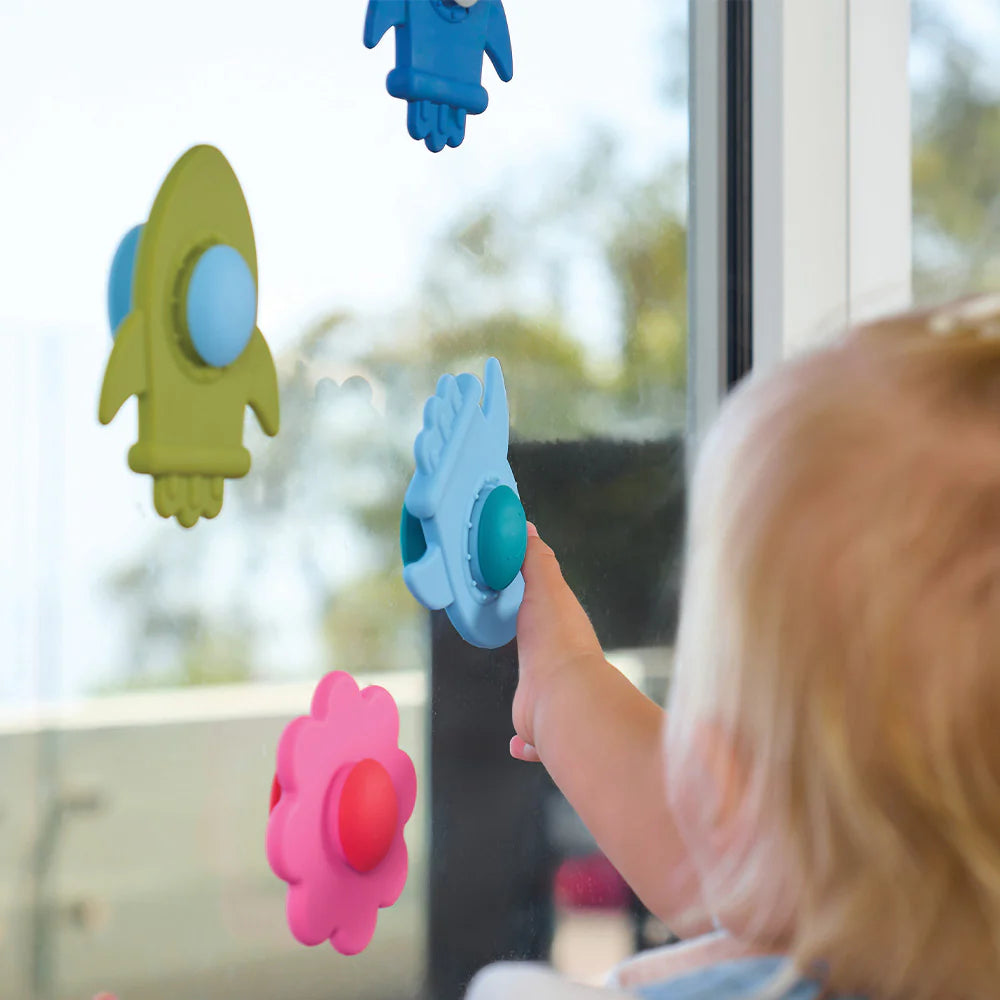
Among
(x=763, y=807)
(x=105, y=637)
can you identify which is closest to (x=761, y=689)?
(x=763, y=807)

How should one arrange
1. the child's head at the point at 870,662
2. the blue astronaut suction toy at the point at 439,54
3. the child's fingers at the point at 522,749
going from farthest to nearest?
1. the child's fingers at the point at 522,749
2. the blue astronaut suction toy at the point at 439,54
3. the child's head at the point at 870,662

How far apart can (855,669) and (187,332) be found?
231 millimetres

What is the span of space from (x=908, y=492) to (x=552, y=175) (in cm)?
34

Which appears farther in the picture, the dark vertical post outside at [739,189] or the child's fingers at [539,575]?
the dark vertical post outside at [739,189]

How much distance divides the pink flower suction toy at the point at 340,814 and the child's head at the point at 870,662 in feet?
0.46

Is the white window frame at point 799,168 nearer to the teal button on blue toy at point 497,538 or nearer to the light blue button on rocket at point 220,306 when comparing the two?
the teal button on blue toy at point 497,538

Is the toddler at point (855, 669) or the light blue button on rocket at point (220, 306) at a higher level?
the light blue button on rocket at point (220, 306)

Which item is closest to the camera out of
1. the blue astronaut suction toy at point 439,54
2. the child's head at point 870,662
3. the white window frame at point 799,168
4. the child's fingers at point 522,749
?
the child's head at point 870,662

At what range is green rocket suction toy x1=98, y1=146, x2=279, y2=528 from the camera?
0.38 metres

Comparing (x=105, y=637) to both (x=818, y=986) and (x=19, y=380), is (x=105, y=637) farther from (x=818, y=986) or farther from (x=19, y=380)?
(x=818, y=986)

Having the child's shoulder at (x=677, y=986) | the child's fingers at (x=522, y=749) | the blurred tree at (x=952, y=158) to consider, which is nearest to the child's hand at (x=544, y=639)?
the child's fingers at (x=522, y=749)

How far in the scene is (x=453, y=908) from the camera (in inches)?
23.6

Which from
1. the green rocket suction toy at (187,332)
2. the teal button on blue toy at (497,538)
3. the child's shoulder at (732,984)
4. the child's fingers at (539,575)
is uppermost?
the green rocket suction toy at (187,332)

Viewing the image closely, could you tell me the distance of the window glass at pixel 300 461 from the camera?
1.36 feet
